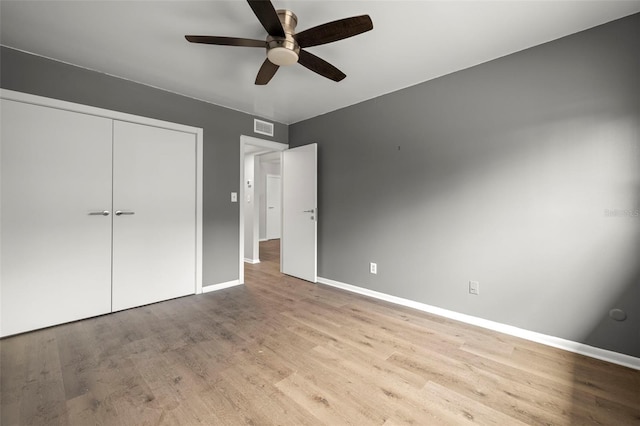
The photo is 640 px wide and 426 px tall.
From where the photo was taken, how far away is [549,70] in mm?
2146

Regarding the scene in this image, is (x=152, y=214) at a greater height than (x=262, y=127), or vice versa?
(x=262, y=127)

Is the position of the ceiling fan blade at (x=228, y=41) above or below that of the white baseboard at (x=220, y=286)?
above

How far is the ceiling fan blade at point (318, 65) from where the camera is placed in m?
1.95

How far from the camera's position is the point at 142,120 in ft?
9.49

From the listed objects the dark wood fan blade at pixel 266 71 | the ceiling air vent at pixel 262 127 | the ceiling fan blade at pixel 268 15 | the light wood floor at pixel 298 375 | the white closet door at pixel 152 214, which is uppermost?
the ceiling air vent at pixel 262 127

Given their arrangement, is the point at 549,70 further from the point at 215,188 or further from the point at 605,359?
the point at 215,188

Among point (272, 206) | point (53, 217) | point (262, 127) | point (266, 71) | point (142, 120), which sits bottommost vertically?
point (53, 217)

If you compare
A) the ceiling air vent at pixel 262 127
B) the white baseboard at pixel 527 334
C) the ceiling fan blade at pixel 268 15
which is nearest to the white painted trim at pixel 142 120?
the ceiling air vent at pixel 262 127

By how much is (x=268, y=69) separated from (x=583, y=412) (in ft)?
9.71

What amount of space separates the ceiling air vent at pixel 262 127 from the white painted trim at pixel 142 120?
0.82 metres

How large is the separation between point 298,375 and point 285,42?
2.22m

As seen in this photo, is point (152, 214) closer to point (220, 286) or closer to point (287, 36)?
point (220, 286)

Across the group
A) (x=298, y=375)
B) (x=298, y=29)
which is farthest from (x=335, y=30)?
(x=298, y=375)

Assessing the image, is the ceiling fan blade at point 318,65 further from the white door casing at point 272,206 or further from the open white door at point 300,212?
the white door casing at point 272,206
